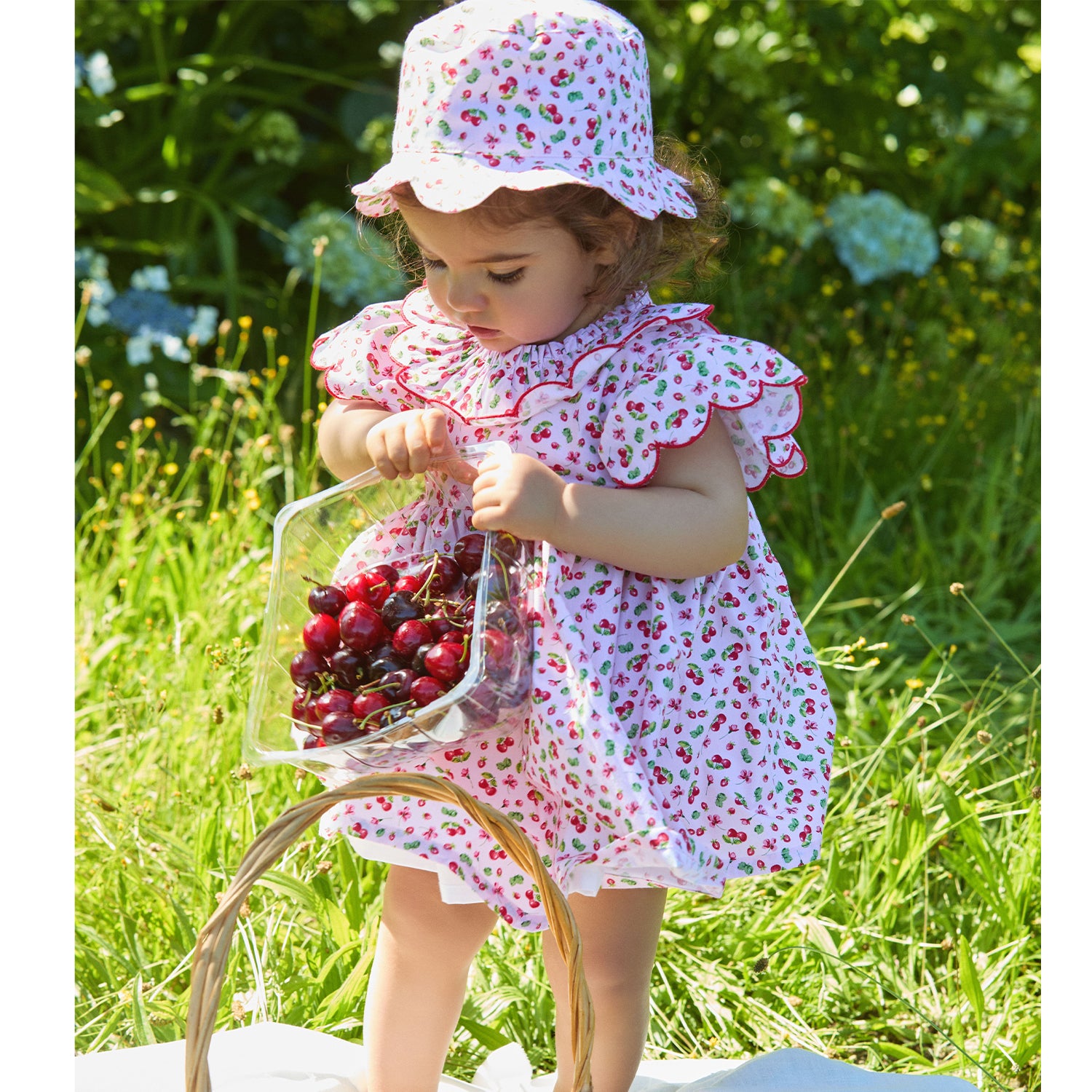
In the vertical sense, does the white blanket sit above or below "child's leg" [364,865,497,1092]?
below

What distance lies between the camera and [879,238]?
381cm

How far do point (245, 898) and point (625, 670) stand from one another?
0.45 meters

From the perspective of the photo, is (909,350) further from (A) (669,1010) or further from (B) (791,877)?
(A) (669,1010)

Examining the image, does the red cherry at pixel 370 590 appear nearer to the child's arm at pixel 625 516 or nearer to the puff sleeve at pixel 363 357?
the child's arm at pixel 625 516

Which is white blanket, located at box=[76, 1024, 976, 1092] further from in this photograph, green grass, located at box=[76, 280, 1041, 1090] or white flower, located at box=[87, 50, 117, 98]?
white flower, located at box=[87, 50, 117, 98]

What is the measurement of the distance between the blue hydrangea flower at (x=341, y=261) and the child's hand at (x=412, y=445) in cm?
205

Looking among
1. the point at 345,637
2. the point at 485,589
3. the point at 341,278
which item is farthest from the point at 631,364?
the point at 341,278

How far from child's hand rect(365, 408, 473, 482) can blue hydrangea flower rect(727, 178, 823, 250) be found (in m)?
2.55

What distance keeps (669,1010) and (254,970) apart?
1.94 ft

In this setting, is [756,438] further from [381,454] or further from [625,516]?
[381,454]

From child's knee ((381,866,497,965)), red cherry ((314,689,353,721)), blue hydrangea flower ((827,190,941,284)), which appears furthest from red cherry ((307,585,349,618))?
blue hydrangea flower ((827,190,941,284))

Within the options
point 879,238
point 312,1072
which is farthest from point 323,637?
point 879,238

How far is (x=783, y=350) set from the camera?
3564mm

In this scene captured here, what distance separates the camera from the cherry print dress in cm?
137
